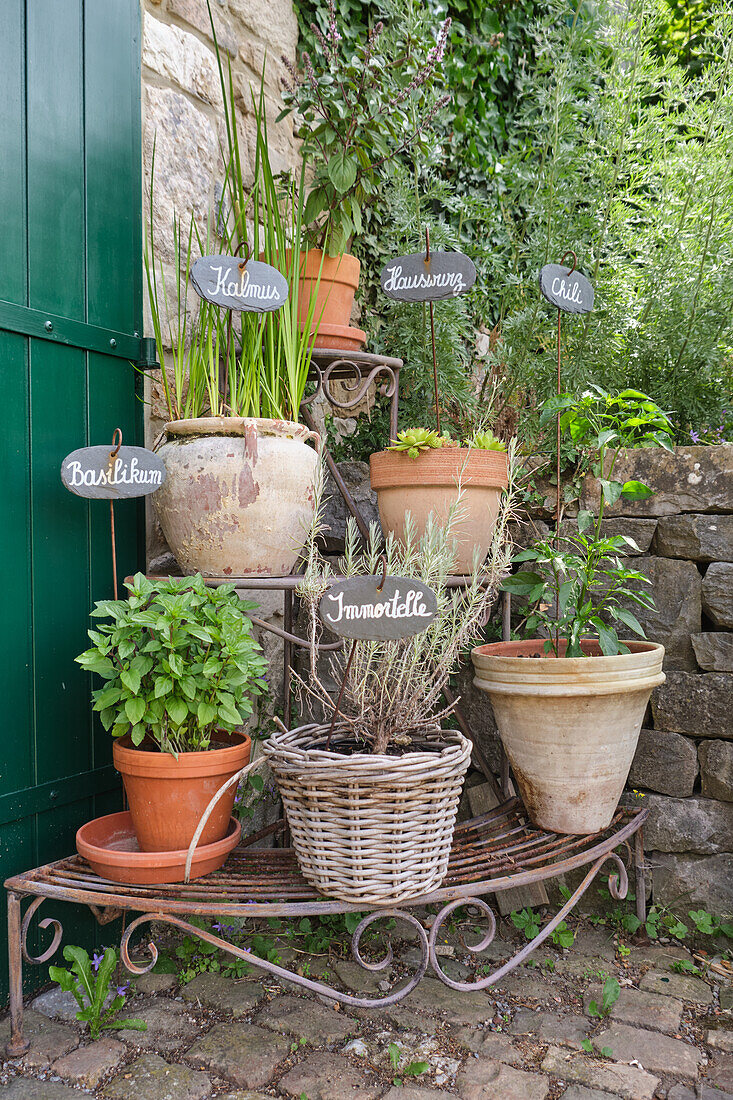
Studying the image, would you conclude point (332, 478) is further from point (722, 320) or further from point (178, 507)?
point (722, 320)

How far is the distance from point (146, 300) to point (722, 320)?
5.53 ft

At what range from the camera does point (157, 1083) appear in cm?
143

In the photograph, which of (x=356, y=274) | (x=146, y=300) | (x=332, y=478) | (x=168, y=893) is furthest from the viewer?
(x=332, y=478)

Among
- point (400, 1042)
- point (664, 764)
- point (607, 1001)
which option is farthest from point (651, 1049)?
point (664, 764)

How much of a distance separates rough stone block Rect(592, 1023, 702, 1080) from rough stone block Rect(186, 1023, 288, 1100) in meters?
0.62

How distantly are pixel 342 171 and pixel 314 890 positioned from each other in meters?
1.76

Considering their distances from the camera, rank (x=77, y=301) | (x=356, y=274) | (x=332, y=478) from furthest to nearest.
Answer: (x=332, y=478)
(x=356, y=274)
(x=77, y=301)

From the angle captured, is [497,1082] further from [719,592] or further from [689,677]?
[719,592]

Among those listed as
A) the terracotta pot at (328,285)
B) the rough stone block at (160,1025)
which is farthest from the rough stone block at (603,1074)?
the terracotta pot at (328,285)

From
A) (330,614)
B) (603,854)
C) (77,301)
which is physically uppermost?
(77,301)

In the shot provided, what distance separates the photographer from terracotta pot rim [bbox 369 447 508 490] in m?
1.94

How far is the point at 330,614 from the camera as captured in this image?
140 cm

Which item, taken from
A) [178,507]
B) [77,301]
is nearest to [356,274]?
[77,301]

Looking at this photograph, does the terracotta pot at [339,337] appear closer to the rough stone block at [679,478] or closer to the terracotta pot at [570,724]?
the rough stone block at [679,478]
